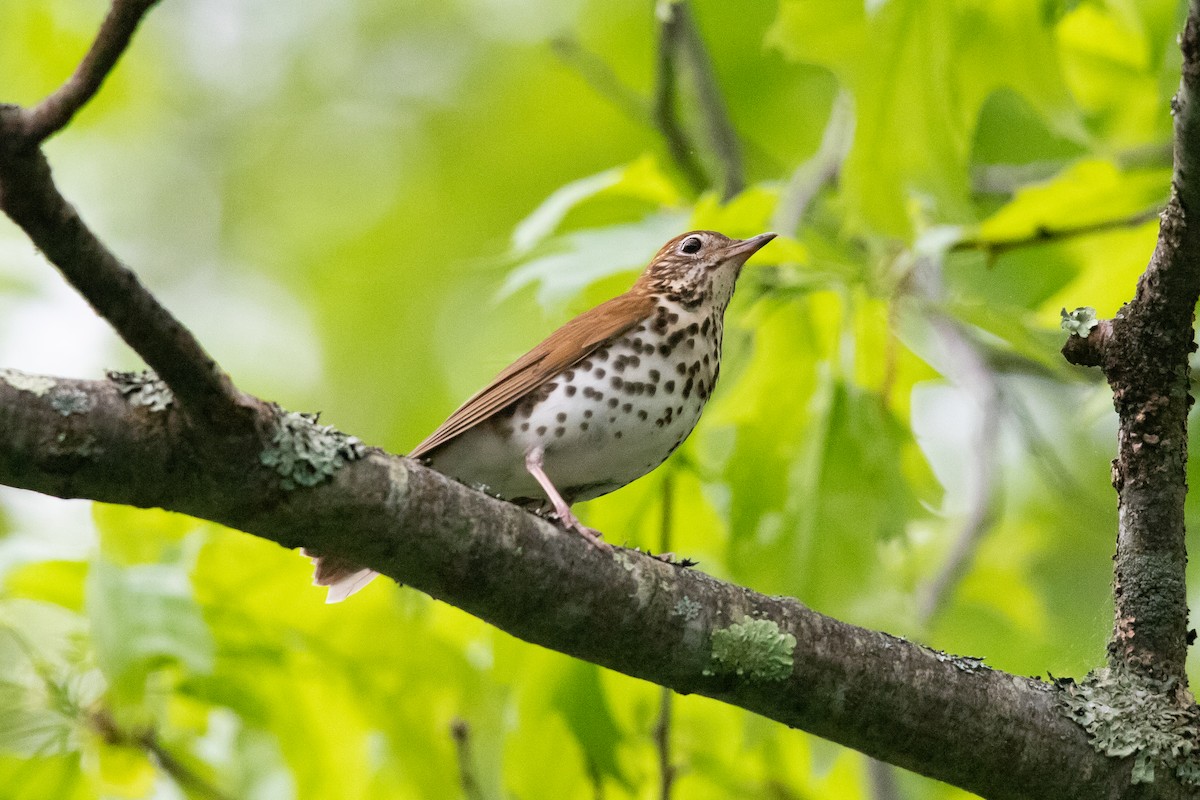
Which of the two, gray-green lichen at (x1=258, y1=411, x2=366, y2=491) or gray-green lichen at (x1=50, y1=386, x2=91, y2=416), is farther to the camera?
gray-green lichen at (x1=258, y1=411, x2=366, y2=491)

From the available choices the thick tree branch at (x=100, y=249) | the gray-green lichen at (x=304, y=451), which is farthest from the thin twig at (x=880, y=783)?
the thick tree branch at (x=100, y=249)

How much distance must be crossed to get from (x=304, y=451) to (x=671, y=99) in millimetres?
5062

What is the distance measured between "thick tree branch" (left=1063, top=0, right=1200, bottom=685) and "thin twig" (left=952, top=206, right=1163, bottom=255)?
6.17 ft

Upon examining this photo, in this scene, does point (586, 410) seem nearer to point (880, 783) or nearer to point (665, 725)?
point (665, 725)

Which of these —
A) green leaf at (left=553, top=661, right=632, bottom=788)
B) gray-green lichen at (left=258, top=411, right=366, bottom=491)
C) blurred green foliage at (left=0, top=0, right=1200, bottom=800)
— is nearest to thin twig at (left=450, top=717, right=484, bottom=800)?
blurred green foliage at (left=0, top=0, right=1200, bottom=800)

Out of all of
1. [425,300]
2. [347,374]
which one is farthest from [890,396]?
[347,374]

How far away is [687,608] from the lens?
349cm

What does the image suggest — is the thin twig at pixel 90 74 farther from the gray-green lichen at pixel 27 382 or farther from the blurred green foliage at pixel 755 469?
the blurred green foliage at pixel 755 469

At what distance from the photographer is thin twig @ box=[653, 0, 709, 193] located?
23.7ft

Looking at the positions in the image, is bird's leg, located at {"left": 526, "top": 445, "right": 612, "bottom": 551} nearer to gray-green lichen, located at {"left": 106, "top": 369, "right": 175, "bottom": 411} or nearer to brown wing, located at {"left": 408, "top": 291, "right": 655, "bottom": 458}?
brown wing, located at {"left": 408, "top": 291, "right": 655, "bottom": 458}

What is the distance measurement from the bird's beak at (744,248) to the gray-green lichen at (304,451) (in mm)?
2745

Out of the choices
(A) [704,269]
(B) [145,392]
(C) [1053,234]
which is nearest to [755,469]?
(A) [704,269]

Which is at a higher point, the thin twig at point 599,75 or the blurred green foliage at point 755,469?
the thin twig at point 599,75

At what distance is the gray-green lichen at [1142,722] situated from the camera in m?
3.60
